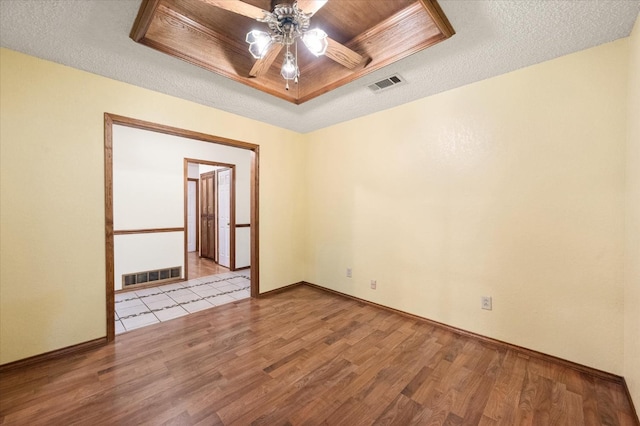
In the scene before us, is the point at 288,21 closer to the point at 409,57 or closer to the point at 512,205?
the point at 409,57

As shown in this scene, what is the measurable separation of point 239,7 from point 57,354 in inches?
116

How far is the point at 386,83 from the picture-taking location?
242 centimetres

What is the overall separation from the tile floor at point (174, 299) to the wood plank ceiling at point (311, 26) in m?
2.68

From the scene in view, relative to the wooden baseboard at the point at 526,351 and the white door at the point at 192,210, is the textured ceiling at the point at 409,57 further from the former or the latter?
the white door at the point at 192,210

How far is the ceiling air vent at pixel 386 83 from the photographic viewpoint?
233cm

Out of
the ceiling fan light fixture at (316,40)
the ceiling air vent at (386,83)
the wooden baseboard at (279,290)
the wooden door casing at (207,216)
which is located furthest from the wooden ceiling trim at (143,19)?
the wooden door casing at (207,216)

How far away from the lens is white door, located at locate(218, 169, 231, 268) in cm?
521

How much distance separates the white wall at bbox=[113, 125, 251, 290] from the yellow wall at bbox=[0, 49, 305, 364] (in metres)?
1.73

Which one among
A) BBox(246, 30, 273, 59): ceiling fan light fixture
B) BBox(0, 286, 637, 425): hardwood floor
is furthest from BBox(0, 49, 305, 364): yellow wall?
BBox(246, 30, 273, 59): ceiling fan light fixture

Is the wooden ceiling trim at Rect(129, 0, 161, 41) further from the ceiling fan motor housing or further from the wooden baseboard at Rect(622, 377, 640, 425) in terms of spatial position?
the wooden baseboard at Rect(622, 377, 640, 425)

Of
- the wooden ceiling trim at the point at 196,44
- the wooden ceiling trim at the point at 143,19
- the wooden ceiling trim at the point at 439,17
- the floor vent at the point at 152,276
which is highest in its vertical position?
the wooden ceiling trim at the point at 196,44

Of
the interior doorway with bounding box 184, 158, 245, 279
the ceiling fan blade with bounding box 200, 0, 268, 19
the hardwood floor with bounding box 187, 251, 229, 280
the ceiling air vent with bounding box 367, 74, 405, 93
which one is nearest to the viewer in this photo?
the ceiling fan blade with bounding box 200, 0, 268, 19

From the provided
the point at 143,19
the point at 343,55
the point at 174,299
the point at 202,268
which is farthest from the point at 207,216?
the point at 343,55

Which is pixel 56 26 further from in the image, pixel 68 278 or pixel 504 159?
pixel 504 159
